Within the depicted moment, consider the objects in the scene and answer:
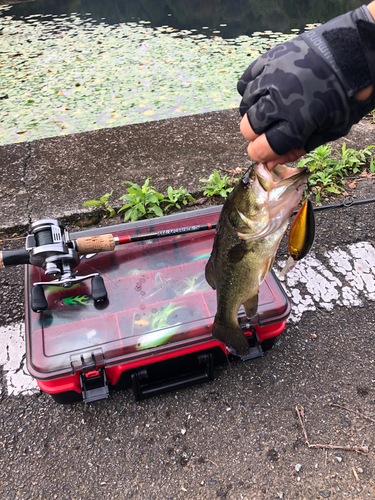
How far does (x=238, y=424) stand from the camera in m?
1.90

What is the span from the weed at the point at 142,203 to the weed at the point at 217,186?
44cm

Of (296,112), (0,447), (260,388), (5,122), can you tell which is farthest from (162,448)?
(5,122)

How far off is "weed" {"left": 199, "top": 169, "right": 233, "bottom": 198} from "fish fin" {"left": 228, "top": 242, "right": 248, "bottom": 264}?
171 cm

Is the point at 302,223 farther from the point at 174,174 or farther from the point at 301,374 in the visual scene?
the point at 174,174

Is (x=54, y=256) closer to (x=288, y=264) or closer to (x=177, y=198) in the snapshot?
(x=288, y=264)

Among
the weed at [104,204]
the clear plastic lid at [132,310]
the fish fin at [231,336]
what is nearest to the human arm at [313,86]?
the fish fin at [231,336]

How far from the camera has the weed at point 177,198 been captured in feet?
10.3

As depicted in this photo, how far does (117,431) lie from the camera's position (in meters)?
1.89

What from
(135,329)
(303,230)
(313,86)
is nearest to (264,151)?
(313,86)

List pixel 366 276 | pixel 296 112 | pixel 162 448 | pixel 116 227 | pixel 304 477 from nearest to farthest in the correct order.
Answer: pixel 296 112
pixel 304 477
pixel 162 448
pixel 116 227
pixel 366 276

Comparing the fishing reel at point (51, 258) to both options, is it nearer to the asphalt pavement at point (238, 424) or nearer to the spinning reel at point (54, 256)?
the spinning reel at point (54, 256)

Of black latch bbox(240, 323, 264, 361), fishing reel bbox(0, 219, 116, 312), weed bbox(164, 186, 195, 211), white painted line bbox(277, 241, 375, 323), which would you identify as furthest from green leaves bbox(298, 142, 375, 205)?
fishing reel bbox(0, 219, 116, 312)

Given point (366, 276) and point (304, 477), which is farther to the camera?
point (366, 276)

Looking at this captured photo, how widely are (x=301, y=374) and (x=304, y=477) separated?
1.77 ft
